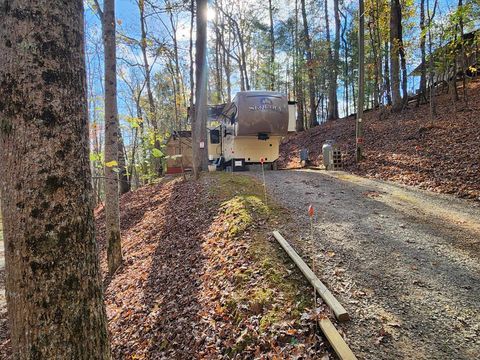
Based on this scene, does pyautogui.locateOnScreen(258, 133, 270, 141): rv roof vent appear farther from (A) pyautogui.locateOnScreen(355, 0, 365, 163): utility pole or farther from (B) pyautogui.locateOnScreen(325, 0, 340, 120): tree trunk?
(B) pyautogui.locateOnScreen(325, 0, 340, 120): tree trunk

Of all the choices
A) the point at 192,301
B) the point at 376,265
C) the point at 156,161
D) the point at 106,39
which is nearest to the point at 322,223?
the point at 376,265

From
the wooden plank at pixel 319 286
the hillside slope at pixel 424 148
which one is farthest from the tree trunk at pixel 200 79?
the wooden plank at pixel 319 286

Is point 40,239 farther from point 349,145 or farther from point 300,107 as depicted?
point 300,107

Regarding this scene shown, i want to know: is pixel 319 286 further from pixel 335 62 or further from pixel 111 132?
pixel 335 62

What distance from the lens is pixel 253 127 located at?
12562mm

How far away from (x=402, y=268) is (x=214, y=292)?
2850 mm

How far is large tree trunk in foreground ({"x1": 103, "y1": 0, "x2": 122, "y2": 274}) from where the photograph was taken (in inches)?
284

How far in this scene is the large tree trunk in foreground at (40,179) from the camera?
1.68 m

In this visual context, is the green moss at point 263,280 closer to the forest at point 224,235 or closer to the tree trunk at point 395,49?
the forest at point 224,235

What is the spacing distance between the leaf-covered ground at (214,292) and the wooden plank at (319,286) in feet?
0.39

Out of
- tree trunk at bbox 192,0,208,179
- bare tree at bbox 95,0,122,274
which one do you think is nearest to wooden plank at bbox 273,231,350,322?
bare tree at bbox 95,0,122,274

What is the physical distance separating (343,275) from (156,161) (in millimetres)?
19819

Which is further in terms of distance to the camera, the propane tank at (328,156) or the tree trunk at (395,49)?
the tree trunk at (395,49)

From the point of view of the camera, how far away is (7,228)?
1.72 meters
